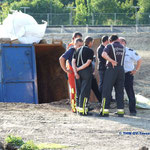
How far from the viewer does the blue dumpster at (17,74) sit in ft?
45.3

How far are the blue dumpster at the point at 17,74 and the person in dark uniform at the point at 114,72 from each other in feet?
11.4

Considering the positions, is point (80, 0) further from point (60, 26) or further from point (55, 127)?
point (55, 127)

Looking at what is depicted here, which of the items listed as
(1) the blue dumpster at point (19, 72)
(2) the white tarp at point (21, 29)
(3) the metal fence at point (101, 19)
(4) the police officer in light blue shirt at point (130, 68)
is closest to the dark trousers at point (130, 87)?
(4) the police officer in light blue shirt at point (130, 68)

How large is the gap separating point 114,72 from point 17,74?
3756mm

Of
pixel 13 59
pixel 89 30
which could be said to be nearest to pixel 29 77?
pixel 13 59

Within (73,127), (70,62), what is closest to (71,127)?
(73,127)

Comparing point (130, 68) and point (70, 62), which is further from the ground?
point (70, 62)

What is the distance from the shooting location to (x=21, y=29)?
1451 cm

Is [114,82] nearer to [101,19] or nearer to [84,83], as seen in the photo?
[84,83]

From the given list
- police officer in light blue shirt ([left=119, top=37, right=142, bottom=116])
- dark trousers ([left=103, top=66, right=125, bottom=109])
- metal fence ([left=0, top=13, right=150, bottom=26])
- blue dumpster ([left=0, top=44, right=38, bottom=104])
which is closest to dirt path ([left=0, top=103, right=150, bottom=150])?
dark trousers ([left=103, top=66, right=125, bottom=109])

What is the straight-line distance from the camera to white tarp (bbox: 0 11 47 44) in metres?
14.4

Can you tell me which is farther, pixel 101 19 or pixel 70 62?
pixel 101 19

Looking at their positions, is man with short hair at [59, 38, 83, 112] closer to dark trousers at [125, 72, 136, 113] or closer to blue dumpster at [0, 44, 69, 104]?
dark trousers at [125, 72, 136, 113]

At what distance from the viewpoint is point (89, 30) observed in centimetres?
5206
